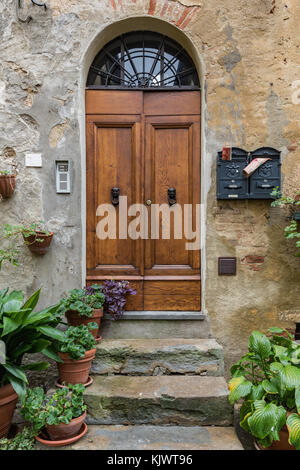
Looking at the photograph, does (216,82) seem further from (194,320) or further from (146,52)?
(194,320)

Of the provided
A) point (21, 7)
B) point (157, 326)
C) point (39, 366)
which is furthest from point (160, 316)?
point (21, 7)

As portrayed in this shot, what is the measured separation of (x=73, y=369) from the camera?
9.48ft

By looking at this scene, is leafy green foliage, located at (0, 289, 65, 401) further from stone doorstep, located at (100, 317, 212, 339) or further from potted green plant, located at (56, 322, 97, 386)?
stone doorstep, located at (100, 317, 212, 339)

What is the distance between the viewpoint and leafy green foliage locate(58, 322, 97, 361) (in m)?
2.78

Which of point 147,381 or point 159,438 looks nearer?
point 159,438

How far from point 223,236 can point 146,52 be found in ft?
6.70

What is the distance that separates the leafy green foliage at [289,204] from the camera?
3.30 meters

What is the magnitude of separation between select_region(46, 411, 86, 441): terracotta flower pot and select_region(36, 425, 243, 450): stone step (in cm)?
7

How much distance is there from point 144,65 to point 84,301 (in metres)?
2.44

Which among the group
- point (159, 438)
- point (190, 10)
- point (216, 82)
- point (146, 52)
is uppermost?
point (190, 10)

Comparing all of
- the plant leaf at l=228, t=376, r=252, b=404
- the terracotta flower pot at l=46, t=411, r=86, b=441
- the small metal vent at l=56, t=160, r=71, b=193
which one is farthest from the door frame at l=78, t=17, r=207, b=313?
the terracotta flower pot at l=46, t=411, r=86, b=441

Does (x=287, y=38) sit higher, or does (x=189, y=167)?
(x=287, y=38)
